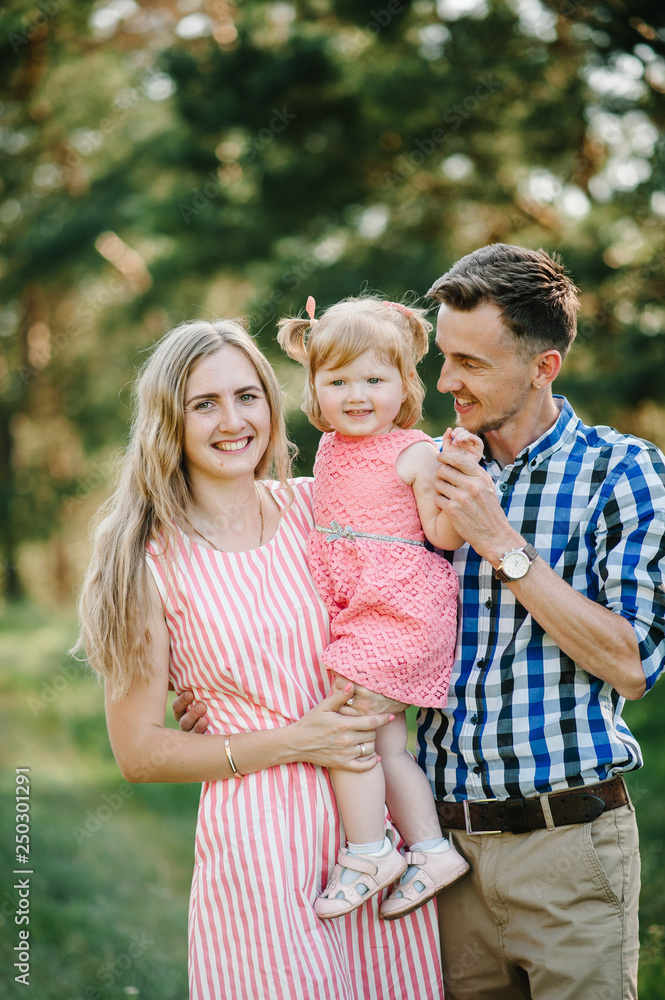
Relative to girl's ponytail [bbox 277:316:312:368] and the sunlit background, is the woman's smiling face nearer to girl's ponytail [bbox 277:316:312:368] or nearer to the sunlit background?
girl's ponytail [bbox 277:316:312:368]

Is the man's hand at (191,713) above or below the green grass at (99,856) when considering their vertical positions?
above

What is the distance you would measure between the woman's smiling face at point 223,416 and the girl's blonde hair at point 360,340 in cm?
17

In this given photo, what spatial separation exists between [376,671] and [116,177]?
39.4ft

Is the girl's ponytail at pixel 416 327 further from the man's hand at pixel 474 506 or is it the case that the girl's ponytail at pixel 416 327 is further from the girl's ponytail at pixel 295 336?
the man's hand at pixel 474 506

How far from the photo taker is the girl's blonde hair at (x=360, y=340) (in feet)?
7.95

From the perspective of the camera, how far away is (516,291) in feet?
7.87

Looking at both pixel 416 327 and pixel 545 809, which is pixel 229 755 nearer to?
pixel 545 809

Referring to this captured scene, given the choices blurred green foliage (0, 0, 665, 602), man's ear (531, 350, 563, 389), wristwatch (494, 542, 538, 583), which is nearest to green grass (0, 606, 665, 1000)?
blurred green foliage (0, 0, 665, 602)

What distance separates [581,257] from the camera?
7031 millimetres

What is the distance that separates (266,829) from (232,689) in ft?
1.14

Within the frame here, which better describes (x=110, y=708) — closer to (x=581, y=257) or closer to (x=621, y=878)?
(x=621, y=878)

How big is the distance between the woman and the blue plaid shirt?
27 centimetres

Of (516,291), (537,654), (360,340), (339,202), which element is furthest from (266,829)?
(339,202)

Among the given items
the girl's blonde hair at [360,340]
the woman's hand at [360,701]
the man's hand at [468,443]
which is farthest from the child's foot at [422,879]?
the girl's blonde hair at [360,340]
